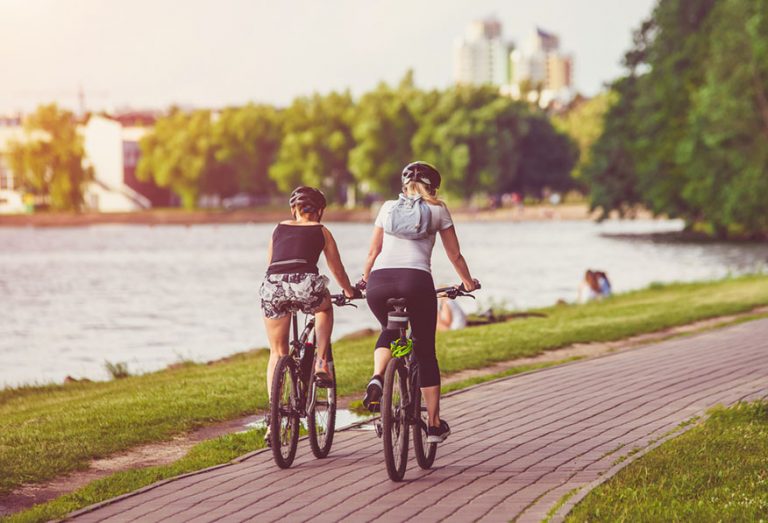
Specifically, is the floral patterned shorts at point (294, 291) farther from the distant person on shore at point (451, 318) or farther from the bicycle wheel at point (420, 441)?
the distant person on shore at point (451, 318)

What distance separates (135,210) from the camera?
138m

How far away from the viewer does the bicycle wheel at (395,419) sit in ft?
25.4

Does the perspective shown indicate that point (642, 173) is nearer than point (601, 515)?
No

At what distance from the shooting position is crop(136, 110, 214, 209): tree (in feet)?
407

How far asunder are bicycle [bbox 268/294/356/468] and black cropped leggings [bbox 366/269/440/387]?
0.66 metres

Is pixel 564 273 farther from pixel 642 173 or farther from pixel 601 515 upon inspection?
pixel 601 515

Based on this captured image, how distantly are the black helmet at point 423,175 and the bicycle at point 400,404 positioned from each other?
67cm

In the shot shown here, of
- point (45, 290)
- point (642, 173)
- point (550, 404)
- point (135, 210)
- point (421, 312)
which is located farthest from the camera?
point (135, 210)

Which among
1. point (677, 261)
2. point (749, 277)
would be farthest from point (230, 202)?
point (749, 277)

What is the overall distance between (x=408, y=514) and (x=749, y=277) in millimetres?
28121

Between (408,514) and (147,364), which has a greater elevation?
(408,514)

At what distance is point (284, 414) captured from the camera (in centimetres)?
848

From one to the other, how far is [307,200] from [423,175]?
0.91 m

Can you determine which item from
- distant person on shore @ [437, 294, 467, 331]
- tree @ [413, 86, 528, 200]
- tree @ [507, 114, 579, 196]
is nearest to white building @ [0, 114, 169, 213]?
tree @ [413, 86, 528, 200]
